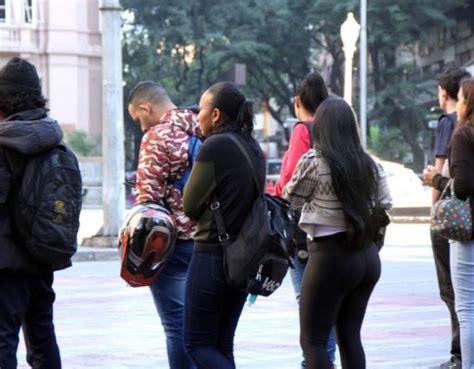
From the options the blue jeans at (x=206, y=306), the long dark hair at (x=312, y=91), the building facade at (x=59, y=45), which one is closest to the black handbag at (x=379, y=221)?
the blue jeans at (x=206, y=306)

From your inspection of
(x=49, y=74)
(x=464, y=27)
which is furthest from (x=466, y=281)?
(x=464, y=27)

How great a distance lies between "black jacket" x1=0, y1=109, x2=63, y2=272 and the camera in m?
5.91

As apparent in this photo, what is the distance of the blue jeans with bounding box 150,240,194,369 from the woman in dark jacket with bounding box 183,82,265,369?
2.31 ft

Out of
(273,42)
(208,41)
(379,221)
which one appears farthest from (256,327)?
(273,42)

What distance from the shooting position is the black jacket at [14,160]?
591 centimetres

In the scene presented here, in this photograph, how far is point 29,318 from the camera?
625 cm

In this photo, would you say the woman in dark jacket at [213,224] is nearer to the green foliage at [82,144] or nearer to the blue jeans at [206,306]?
the blue jeans at [206,306]

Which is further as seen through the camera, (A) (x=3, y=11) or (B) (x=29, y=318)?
(A) (x=3, y=11)

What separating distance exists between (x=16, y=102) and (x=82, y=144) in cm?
4094

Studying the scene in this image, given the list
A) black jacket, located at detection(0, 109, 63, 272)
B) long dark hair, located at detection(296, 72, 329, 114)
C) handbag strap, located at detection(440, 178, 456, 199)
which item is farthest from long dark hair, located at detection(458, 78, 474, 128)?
black jacket, located at detection(0, 109, 63, 272)

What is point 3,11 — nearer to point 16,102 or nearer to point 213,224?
point 16,102

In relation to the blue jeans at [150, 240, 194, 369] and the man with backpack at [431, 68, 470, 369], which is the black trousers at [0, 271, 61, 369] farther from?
the man with backpack at [431, 68, 470, 369]

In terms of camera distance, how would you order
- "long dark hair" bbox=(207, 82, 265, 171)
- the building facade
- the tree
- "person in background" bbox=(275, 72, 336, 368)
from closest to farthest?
"long dark hair" bbox=(207, 82, 265, 171), "person in background" bbox=(275, 72, 336, 368), the building facade, the tree

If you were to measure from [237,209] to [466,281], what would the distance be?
1.82m
